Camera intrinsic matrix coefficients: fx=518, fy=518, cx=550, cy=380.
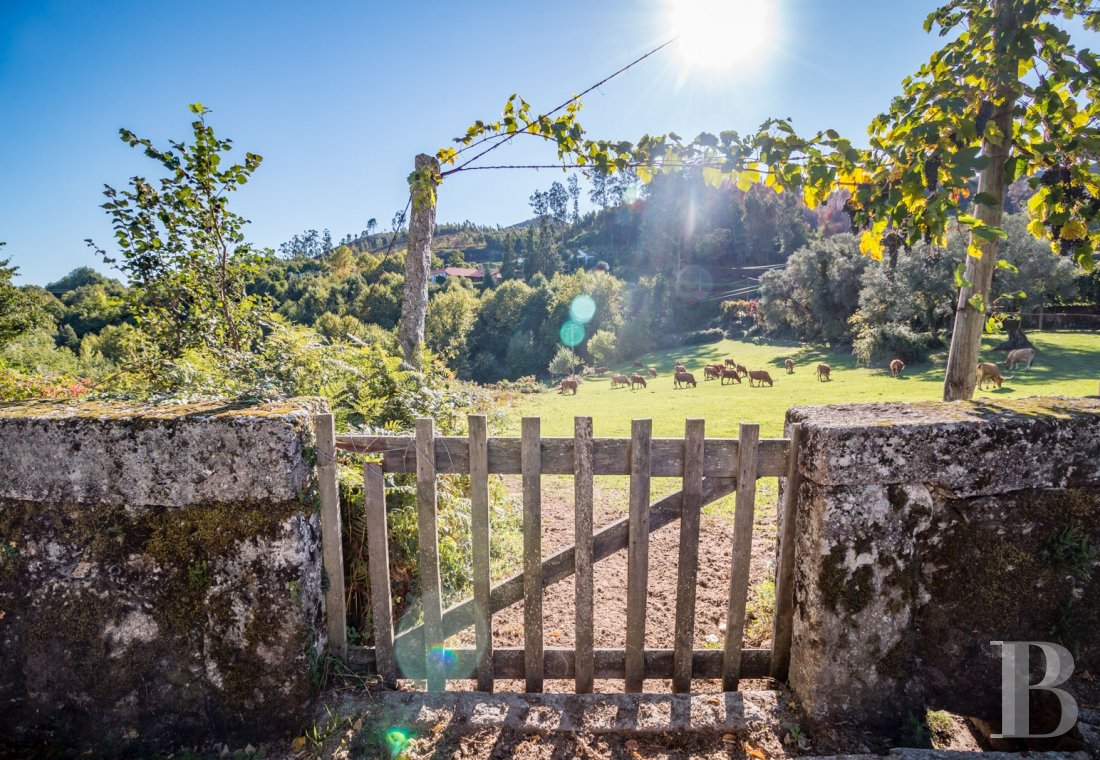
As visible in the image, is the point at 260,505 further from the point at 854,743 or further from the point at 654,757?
the point at 854,743

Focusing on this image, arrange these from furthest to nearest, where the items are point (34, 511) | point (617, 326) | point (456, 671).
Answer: point (617, 326), point (456, 671), point (34, 511)

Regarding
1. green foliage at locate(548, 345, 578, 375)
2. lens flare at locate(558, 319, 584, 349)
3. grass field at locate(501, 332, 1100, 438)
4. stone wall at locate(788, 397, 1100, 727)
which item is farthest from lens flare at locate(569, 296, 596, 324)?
stone wall at locate(788, 397, 1100, 727)

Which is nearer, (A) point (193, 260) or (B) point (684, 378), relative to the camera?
(A) point (193, 260)

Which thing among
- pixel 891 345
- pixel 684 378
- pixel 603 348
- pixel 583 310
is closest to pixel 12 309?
pixel 684 378

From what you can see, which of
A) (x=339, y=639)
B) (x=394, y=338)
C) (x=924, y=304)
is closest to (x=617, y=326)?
(x=924, y=304)

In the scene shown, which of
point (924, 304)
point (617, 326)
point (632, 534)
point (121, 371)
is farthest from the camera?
point (617, 326)

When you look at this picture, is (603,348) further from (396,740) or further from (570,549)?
(396,740)

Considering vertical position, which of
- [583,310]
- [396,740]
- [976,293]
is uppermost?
[976,293]

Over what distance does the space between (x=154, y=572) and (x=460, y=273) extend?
11904cm

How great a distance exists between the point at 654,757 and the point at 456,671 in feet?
4.03

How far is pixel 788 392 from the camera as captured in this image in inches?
924

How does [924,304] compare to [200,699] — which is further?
[924,304]

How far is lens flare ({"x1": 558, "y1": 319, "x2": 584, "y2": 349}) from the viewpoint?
66.5 metres

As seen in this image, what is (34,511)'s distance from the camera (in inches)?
105
